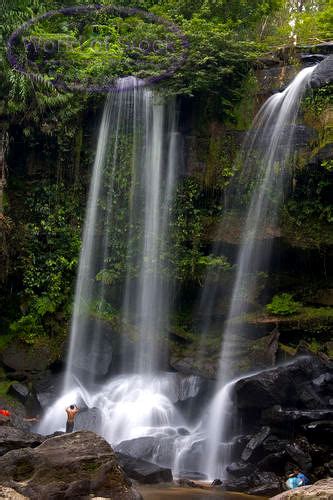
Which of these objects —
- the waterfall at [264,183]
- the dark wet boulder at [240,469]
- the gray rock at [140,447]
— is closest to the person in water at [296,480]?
the dark wet boulder at [240,469]

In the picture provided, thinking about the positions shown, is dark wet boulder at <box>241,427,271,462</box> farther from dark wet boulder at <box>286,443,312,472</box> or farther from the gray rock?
the gray rock

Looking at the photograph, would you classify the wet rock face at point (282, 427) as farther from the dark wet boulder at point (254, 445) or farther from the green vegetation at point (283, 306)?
the green vegetation at point (283, 306)

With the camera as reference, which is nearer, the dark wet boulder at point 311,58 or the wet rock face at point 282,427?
the wet rock face at point 282,427

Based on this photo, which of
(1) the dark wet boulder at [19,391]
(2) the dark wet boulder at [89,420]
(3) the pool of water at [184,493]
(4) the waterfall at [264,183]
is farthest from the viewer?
(4) the waterfall at [264,183]

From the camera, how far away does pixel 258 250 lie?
13875 millimetres

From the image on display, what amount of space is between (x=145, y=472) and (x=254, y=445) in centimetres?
214

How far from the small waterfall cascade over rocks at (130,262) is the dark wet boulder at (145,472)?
302 centimetres

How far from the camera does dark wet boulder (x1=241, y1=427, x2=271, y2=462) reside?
10.1 m

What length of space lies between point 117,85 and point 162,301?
6057 mm

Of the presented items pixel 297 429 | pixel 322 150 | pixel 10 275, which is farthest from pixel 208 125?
pixel 297 429

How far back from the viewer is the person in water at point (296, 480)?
8.88 meters

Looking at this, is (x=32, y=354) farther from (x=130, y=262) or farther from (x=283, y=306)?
(x=283, y=306)

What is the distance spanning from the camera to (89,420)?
39.0ft

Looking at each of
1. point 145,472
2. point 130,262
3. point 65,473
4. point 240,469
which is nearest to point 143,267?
point 130,262
